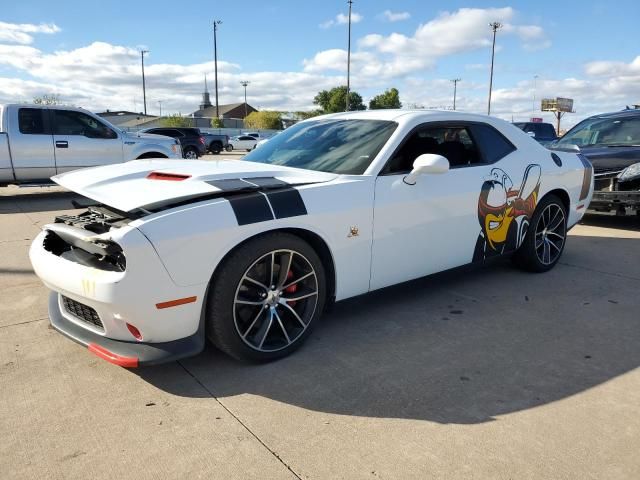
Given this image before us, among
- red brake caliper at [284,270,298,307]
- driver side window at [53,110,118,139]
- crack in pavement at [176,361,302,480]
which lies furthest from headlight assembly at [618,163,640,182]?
driver side window at [53,110,118,139]

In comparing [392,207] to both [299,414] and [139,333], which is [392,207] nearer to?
[299,414]

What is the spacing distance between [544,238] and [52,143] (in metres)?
8.87

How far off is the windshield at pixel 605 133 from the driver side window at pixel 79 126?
337 inches

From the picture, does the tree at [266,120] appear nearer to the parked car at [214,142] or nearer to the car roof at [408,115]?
the parked car at [214,142]

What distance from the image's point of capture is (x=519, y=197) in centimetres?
450

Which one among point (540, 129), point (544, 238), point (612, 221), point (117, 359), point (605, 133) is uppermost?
point (540, 129)

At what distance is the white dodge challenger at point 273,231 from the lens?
2.62 m

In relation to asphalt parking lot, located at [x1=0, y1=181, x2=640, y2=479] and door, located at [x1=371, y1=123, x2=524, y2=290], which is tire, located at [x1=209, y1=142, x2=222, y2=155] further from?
door, located at [x1=371, y1=123, x2=524, y2=290]

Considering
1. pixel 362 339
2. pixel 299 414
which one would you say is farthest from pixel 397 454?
pixel 362 339

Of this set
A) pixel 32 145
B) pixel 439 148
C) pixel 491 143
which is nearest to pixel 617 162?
pixel 491 143

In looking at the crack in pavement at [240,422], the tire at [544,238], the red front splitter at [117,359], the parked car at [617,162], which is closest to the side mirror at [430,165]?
the tire at [544,238]

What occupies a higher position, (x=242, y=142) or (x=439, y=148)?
(x=439, y=148)

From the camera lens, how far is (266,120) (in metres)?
70.3

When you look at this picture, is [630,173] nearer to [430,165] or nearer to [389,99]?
[430,165]
